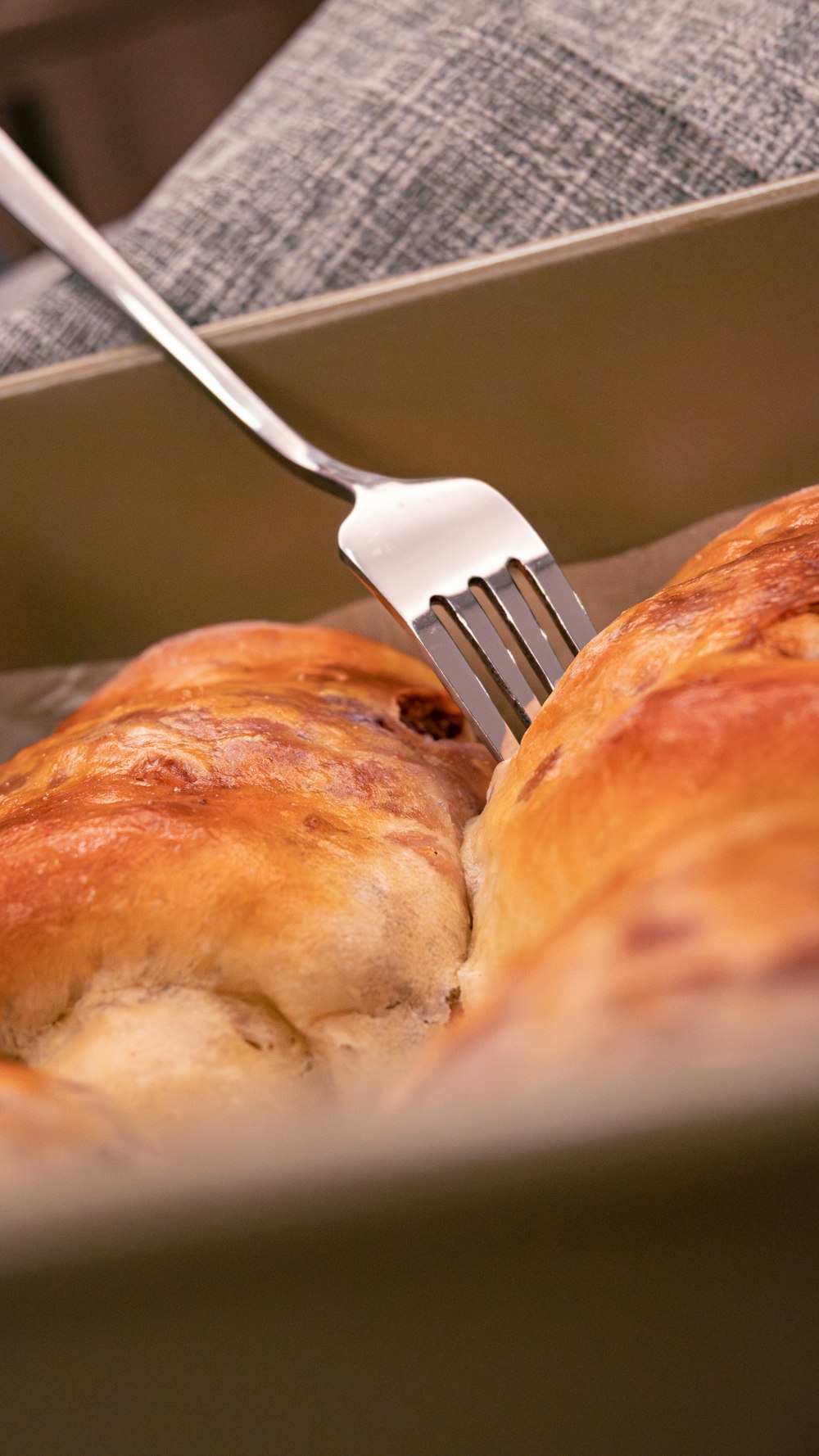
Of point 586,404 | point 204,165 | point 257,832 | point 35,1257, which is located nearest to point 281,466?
point 586,404

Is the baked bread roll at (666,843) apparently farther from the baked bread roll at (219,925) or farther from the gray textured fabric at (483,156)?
the gray textured fabric at (483,156)

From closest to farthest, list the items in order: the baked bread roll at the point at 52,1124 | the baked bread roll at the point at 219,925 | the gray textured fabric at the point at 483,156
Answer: the baked bread roll at the point at 52,1124 → the baked bread roll at the point at 219,925 → the gray textured fabric at the point at 483,156

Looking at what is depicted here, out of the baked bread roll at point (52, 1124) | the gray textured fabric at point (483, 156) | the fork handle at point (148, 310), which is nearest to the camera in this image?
the baked bread roll at point (52, 1124)

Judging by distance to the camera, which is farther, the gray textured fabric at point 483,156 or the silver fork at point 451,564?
the gray textured fabric at point 483,156

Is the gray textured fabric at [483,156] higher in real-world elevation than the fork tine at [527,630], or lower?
higher

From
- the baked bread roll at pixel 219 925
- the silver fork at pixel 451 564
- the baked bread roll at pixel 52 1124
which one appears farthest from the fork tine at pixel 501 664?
the baked bread roll at pixel 52 1124

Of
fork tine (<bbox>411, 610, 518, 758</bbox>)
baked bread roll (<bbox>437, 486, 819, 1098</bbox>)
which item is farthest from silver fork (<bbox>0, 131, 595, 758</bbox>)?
baked bread roll (<bbox>437, 486, 819, 1098</bbox>)

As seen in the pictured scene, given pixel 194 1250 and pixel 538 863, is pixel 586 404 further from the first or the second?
pixel 194 1250

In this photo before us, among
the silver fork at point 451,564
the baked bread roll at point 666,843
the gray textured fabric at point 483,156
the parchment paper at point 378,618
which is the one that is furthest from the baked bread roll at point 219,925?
the gray textured fabric at point 483,156
